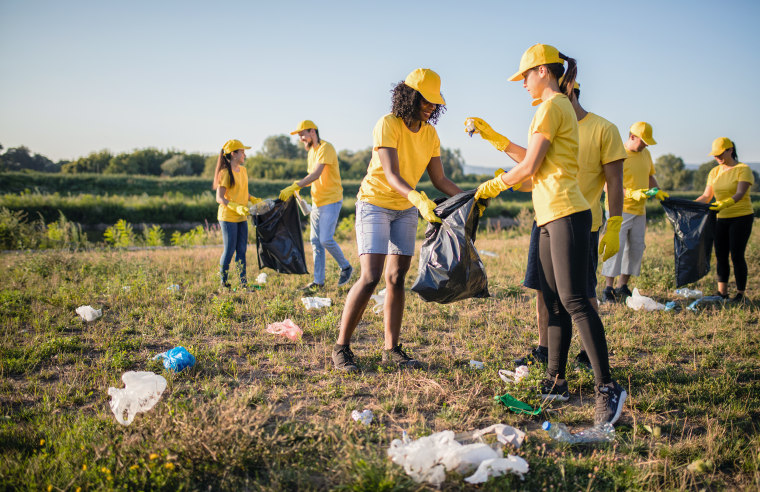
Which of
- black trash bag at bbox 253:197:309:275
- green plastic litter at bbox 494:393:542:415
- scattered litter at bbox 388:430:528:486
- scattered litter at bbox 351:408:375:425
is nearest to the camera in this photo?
scattered litter at bbox 388:430:528:486

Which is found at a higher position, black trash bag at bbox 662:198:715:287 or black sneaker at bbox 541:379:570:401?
black trash bag at bbox 662:198:715:287

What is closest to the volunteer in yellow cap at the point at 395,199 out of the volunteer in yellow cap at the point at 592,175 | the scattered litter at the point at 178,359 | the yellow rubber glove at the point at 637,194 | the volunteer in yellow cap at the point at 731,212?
the volunteer in yellow cap at the point at 592,175

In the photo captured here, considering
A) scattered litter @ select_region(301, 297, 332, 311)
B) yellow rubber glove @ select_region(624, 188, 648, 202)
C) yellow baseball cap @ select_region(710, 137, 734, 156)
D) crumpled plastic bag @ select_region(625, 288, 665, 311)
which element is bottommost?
scattered litter @ select_region(301, 297, 332, 311)

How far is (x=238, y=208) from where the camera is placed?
5.27 m

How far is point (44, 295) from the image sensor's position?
4750mm

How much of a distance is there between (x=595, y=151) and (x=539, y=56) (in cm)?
86

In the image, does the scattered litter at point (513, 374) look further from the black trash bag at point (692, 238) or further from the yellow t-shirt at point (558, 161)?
the black trash bag at point (692, 238)

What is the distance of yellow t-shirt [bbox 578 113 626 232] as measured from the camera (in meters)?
3.03

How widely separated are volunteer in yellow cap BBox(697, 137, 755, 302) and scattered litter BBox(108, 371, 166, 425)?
5623 millimetres

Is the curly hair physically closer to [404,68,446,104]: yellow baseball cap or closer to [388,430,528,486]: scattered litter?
[404,68,446,104]: yellow baseball cap

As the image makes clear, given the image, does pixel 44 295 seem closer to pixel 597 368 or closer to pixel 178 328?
pixel 178 328

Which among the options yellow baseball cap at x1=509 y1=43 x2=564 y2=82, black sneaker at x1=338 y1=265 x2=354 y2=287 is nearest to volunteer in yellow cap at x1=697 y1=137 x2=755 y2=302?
yellow baseball cap at x1=509 y1=43 x2=564 y2=82

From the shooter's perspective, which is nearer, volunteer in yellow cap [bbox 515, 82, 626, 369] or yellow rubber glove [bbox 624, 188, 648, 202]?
volunteer in yellow cap [bbox 515, 82, 626, 369]

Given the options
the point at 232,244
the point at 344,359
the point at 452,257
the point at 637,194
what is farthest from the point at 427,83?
the point at 232,244
